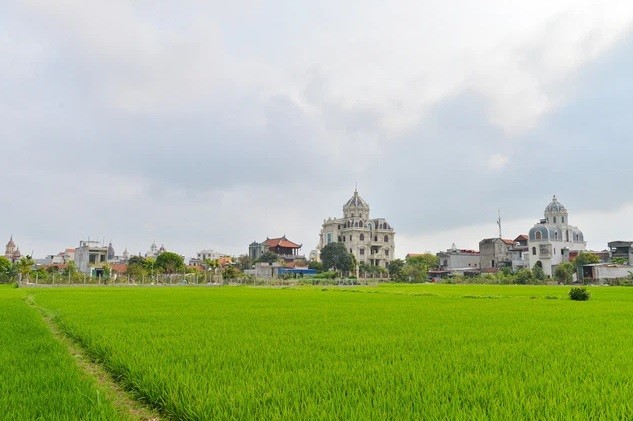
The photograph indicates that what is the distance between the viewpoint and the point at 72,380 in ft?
21.1

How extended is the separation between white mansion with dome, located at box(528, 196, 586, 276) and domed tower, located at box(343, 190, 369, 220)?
146 feet

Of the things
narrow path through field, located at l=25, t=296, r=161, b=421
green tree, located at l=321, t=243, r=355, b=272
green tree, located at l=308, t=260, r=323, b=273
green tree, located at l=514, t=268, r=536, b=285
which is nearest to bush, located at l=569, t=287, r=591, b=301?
narrow path through field, located at l=25, t=296, r=161, b=421

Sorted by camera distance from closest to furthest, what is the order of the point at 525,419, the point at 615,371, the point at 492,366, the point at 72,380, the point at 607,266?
1. the point at 525,419
2. the point at 72,380
3. the point at 615,371
4. the point at 492,366
5. the point at 607,266

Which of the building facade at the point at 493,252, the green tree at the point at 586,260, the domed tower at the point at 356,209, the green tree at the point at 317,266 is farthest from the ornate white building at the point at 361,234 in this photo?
the green tree at the point at 586,260

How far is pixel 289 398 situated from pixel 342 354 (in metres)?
3.12

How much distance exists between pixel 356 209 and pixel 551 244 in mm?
49916

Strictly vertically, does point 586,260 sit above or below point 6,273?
above

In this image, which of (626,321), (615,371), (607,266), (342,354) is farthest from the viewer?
(607,266)

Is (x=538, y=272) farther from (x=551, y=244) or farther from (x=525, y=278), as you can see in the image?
(x=551, y=244)

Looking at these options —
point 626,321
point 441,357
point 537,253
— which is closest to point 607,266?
point 537,253

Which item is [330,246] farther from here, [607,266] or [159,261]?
[607,266]

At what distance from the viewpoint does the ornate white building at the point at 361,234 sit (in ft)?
416

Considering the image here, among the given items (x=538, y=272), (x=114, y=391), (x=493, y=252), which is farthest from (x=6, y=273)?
(x=493, y=252)

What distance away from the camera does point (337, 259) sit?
108 meters
